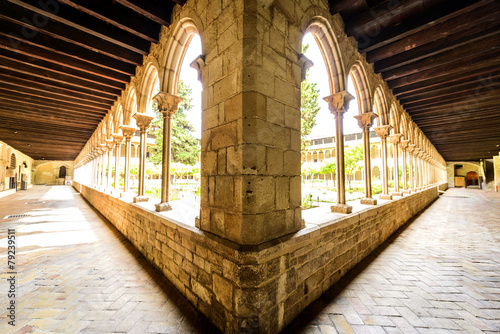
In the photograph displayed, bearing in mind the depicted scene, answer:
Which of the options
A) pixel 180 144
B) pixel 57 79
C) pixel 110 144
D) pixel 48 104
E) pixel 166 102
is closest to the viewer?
pixel 166 102

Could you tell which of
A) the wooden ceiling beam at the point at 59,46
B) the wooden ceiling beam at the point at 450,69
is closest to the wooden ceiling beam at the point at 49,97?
the wooden ceiling beam at the point at 59,46

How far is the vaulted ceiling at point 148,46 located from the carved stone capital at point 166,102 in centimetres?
110

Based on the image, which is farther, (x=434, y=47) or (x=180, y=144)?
(x=180, y=144)

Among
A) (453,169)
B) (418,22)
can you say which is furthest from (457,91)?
(453,169)

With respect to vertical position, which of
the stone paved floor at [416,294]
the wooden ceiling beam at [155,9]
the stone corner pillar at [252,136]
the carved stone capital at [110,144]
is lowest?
the stone paved floor at [416,294]

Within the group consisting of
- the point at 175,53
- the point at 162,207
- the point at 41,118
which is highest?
the point at 41,118

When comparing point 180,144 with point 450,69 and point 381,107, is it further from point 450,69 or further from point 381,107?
point 450,69

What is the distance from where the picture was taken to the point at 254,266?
151 cm

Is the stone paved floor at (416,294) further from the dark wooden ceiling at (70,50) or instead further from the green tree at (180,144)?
the green tree at (180,144)

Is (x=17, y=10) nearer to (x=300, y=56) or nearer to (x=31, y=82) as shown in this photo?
(x=31, y=82)

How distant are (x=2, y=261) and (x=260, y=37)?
15.1 feet

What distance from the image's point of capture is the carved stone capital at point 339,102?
132 inches

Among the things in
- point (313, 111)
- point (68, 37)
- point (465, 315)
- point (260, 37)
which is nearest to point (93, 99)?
point (68, 37)

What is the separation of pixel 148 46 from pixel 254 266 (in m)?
4.48
